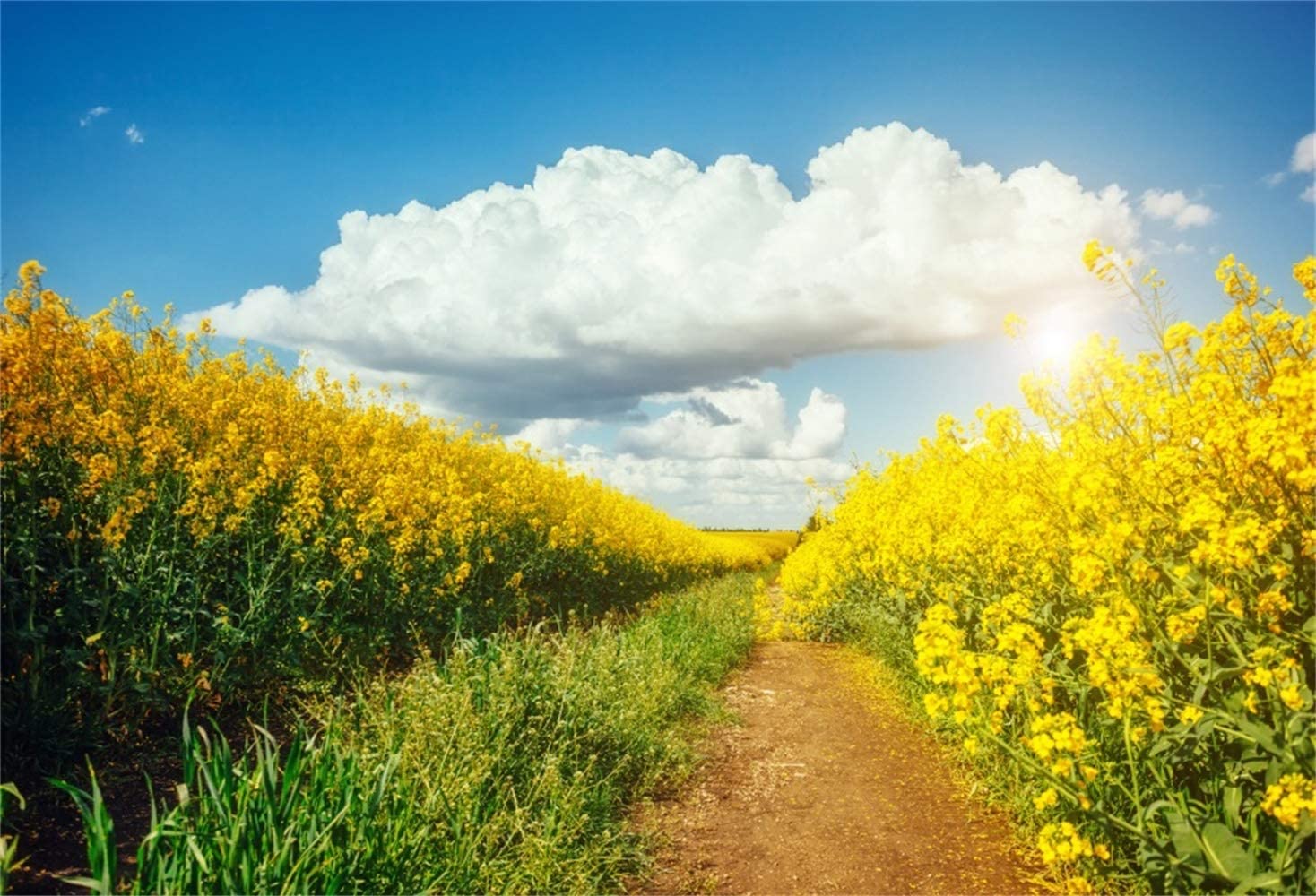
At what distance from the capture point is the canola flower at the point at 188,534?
444 centimetres

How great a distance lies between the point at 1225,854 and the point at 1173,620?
0.85 meters

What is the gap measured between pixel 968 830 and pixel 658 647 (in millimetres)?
3550

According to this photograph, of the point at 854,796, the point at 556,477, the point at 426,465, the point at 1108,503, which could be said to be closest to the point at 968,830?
the point at 854,796

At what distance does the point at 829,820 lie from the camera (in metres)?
5.22

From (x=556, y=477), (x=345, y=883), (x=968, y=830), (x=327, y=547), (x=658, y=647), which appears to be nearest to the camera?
(x=345, y=883)

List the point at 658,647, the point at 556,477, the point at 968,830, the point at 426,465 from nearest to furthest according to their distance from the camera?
1. the point at 968,830
2. the point at 658,647
3. the point at 426,465
4. the point at 556,477

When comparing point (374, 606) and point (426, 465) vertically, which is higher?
point (426, 465)

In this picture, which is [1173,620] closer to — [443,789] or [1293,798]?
[1293,798]

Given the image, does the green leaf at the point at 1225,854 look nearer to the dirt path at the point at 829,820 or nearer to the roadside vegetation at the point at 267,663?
the dirt path at the point at 829,820

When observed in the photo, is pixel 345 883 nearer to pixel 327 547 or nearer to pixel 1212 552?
pixel 1212 552

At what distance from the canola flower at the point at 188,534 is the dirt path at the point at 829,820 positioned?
3011 mm

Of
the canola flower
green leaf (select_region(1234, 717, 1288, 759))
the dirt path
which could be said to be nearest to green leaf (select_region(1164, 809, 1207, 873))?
green leaf (select_region(1234, 717, 1288, 759))

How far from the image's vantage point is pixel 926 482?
9852 mm

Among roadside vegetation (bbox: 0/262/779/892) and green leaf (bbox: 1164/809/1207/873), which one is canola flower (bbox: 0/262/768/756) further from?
green leaf (bbox: 1164/809/1207/873)
